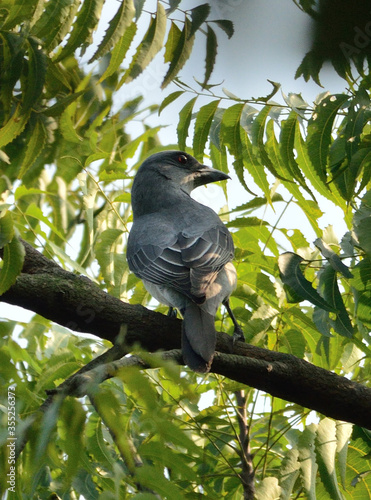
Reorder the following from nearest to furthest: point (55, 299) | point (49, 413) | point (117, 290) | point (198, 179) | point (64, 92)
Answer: point (49, 413) → point (55, 299) → point (117, 290) → point (64, 92) → point (198, 179)

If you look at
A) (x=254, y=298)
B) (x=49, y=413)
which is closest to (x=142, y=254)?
(x=254, y=298)

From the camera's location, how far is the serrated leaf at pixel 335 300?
2.60 metres

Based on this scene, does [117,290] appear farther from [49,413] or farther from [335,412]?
[49,413]

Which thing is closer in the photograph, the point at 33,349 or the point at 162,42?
the point at 162,42

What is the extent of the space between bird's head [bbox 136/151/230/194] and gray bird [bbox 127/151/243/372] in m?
0.15

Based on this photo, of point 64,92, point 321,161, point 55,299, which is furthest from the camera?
point 64,92

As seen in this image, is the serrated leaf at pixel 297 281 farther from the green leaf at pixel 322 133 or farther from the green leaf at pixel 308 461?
the green leaf at pixel 308 461

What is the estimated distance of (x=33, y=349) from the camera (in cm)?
397

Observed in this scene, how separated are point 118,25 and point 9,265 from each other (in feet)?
4.56

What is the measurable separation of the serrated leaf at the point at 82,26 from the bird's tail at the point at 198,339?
4.96 feet

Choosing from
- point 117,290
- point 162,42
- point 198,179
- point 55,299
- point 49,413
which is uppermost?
point 198,179

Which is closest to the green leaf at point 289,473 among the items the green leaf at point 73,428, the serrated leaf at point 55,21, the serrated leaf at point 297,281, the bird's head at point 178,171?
the serrated leaf at point 297,281

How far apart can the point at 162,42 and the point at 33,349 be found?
7.38ft

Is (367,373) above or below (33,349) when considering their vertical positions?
above
